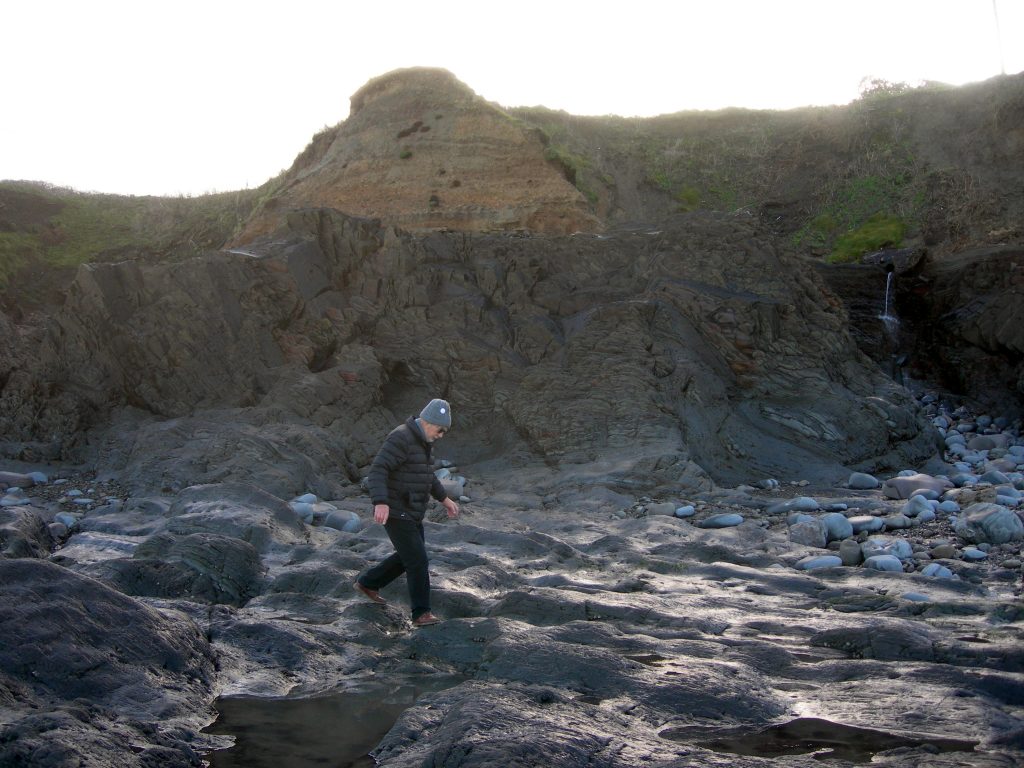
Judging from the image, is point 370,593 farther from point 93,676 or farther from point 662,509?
point 662,509

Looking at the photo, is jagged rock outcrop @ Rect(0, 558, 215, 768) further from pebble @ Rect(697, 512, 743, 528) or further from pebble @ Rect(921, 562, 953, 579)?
pebble @ Rect(697, 512, 743, 528)

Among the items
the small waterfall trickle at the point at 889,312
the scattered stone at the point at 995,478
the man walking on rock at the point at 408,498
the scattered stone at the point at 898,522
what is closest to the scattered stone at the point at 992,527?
the scattered stone at the point at 898,522

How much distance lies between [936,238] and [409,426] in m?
24.9

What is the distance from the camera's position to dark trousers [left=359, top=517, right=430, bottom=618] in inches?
248

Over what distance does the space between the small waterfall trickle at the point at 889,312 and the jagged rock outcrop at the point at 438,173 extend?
6962 mm

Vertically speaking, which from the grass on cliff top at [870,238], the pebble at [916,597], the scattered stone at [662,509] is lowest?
the scattered stone at [662,509]

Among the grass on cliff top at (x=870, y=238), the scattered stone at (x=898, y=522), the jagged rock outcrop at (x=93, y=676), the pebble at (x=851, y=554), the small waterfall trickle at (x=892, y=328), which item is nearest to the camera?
the jagged rock outcrop at (x=93, y=676)

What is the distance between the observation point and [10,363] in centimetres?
1422

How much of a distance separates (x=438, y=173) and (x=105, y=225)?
1127cm

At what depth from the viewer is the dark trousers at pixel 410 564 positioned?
630 cm

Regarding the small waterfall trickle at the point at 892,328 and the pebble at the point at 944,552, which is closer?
the pebble at the point at 944,552

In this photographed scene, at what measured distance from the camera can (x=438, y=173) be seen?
976 inches

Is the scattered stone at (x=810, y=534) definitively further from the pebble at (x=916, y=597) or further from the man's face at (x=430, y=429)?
the man's face at (x=430, y=429)

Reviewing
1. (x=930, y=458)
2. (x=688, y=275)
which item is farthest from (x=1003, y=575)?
(x=688, y=275)
